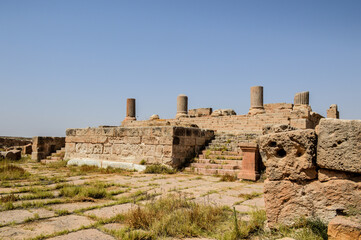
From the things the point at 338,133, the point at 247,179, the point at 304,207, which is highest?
the point at 338,133

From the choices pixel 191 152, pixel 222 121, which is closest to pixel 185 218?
pixel 191 152

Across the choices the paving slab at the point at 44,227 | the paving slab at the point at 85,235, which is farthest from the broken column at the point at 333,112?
the paving slab at the point at 85,235

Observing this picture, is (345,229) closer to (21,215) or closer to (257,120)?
(21,215)

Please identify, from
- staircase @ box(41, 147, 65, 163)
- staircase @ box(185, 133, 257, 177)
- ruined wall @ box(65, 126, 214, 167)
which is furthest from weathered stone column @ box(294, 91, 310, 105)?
staircase @ box(41, 147, 65, 163)

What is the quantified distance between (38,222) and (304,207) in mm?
3140

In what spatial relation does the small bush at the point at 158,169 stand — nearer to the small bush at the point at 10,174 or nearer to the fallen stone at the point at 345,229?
the small bush at the point at 10,174

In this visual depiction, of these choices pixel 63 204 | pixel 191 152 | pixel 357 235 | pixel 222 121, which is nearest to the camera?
pixel 357 235

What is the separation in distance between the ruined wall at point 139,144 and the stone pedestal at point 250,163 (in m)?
2.46

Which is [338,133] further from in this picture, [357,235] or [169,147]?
[169,147]

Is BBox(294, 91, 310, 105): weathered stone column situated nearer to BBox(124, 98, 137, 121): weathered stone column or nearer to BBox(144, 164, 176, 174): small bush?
BBox(124, 98, 137, 121): weathered stone column

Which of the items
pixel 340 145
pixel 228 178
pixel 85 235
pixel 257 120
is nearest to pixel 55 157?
pixel 228 178

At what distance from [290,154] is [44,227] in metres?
2.94

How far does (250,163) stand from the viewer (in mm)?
7449

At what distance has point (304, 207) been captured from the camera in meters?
2.89
